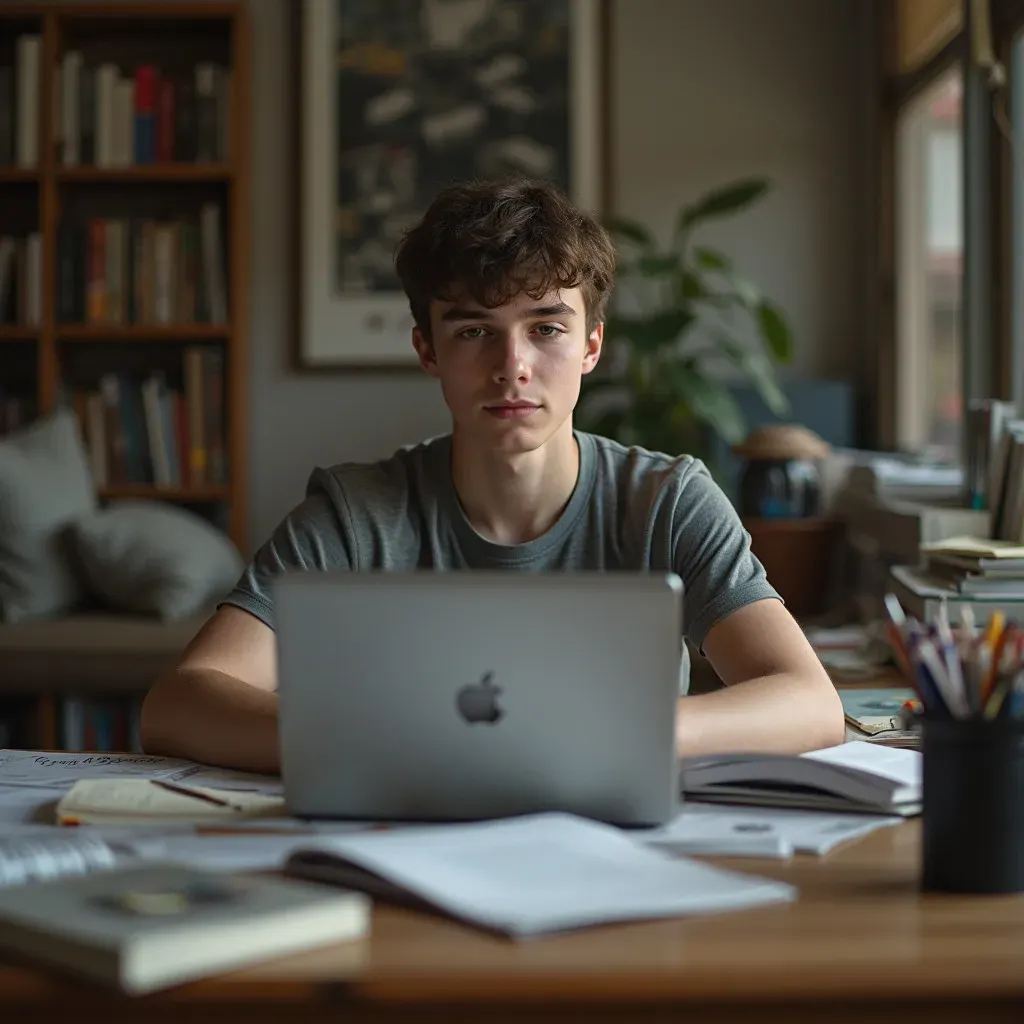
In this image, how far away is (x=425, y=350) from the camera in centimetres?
175

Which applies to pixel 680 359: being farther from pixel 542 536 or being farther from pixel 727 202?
pixel 542 536

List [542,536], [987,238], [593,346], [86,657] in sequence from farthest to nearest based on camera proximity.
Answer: [86,657] < [987,238] < [593,346] < [542,536]

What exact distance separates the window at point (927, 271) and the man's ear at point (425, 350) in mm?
2216

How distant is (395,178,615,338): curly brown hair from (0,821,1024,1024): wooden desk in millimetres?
877

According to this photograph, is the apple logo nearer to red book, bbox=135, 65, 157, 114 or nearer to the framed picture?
the framed picture

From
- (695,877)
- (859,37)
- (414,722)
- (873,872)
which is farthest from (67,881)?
(859,37)

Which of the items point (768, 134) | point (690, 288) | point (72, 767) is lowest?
point (72, 767)

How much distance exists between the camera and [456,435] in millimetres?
1749

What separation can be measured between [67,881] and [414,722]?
0.89 feet

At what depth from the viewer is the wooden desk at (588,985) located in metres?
0.77

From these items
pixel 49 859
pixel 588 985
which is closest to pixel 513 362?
pixel 49 859

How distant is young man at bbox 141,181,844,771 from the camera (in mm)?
1435

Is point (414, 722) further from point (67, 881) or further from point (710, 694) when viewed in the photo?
point (710, 694)

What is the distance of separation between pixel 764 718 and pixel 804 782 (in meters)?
0.12
